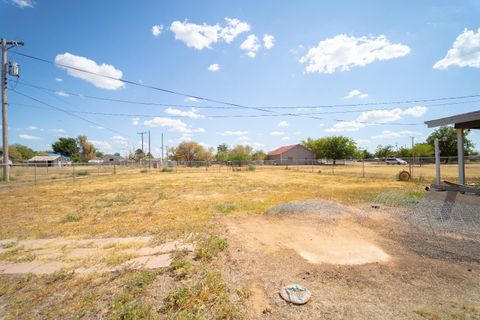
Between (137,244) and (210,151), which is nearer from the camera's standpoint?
(137,244)

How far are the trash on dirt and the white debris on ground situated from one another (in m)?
1.98

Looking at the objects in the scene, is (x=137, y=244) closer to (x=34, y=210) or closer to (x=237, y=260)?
(x=237, y=260)

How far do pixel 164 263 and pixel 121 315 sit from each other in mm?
1290

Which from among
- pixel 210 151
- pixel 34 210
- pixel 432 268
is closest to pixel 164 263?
pixel 432 268

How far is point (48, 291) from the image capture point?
2.99 meters

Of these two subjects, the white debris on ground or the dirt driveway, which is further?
the white debris on ground

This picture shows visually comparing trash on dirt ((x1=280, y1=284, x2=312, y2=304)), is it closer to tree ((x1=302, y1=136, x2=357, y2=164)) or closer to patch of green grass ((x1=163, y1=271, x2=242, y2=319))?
patch of green grass ((x1=163, y1=271, x2=242, y2=319))

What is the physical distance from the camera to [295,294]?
282 cm

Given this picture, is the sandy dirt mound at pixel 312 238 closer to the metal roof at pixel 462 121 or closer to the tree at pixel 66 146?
the metal roof at pixel 462 121

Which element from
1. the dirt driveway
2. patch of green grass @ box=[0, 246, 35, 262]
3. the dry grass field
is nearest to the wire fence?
the dirt driveway

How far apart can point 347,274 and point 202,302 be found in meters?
2.24

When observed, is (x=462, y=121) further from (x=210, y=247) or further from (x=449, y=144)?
(x=449, y=144)

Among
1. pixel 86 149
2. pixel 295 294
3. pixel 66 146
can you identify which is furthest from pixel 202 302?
pixel 66 146

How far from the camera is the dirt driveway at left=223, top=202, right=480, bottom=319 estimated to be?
2.57 m
